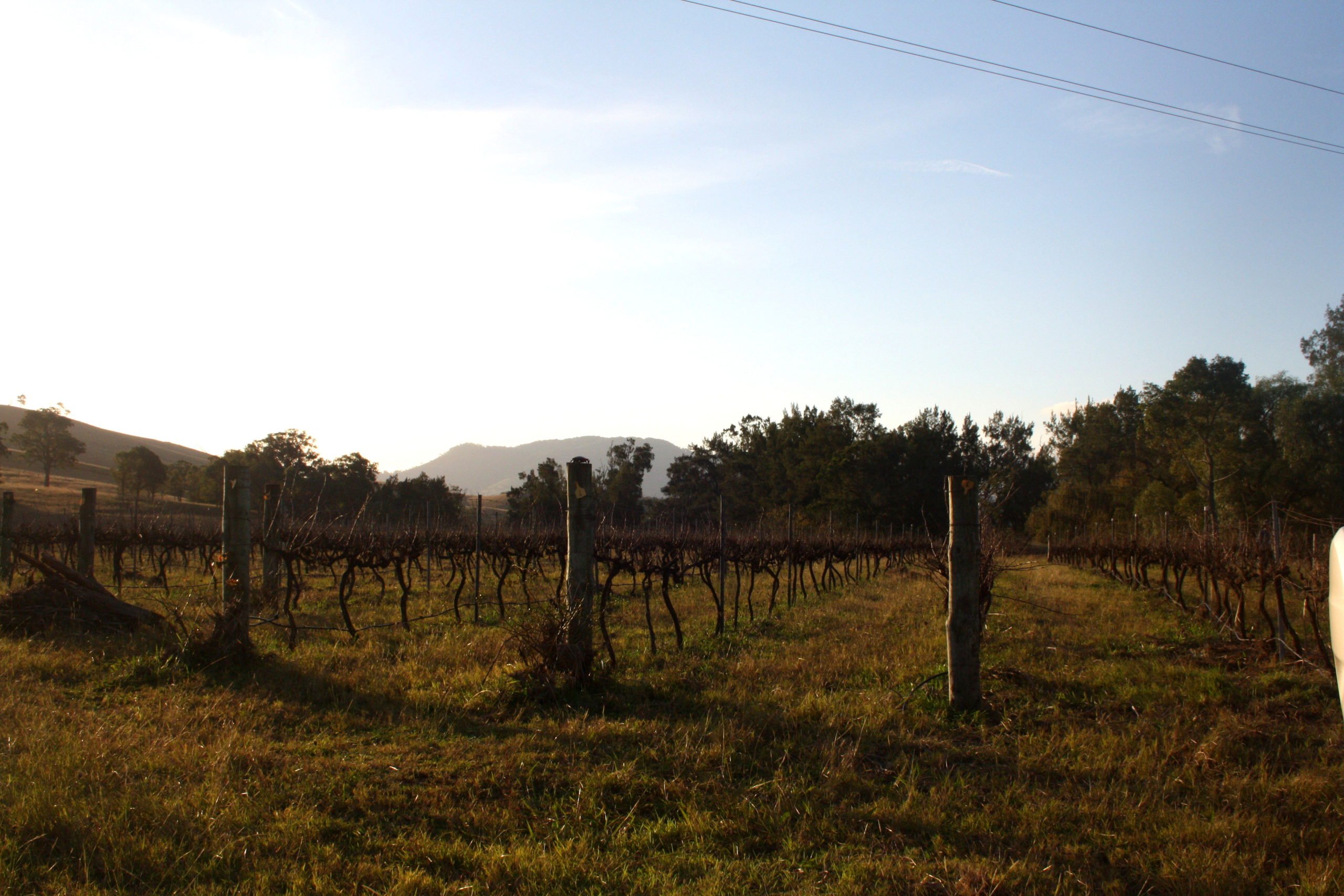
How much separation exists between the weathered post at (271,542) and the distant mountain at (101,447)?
68.4 m

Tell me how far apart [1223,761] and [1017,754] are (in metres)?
1.24

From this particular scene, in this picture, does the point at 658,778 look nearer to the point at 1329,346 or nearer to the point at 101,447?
the point at 1329,346

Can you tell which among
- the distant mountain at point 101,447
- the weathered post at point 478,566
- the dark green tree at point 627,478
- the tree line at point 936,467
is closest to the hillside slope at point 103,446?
the distant mountain at point 101,447

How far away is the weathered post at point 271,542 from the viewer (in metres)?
8.94

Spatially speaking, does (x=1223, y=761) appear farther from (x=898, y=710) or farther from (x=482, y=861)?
(x=482, y=861)

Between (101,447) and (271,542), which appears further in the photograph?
Answer: (101,447)

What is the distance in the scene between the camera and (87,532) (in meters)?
13.0

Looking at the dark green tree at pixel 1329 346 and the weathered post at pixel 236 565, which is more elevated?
the dark green tree at pixel 1329 346

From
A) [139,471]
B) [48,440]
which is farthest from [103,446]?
[139,471]

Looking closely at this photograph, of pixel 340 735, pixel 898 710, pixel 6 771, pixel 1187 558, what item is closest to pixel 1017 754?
pixel 898 710

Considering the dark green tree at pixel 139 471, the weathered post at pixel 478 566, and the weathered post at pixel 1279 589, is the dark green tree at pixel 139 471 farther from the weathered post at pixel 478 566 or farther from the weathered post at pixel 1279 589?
the weathered post at pixel 1279 589

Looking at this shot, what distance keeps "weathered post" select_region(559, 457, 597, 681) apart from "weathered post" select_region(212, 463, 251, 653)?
3137mm

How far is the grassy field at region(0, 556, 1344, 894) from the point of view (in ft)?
11.8

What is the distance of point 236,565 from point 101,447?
98472 mm
